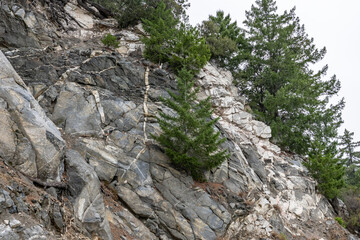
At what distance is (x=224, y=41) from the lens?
22.9 meters

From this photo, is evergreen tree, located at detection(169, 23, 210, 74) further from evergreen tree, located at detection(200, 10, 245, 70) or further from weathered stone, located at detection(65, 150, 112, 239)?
weathered stone, located at detection(65, 150, 112, 239)

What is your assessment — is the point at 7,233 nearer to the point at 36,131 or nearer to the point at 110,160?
the point at 36,131

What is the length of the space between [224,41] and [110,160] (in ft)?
55.1

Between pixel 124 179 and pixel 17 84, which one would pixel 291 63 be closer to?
pixel 124 179

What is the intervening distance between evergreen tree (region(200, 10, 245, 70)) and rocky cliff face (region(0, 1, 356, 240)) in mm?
4475

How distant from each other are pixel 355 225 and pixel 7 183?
61.9 ft

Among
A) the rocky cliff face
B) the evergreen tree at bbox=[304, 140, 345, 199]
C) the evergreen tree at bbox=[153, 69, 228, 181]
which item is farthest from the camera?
the evergreen tree at bbox=[304, 140, 345, 199]

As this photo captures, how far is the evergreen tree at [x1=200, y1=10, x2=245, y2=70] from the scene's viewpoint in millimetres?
22859

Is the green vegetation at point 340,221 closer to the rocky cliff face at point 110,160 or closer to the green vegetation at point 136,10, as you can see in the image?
the rocky cliff face at point 110,160

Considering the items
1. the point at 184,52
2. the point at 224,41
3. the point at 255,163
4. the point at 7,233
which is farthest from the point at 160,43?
the point at 7,233

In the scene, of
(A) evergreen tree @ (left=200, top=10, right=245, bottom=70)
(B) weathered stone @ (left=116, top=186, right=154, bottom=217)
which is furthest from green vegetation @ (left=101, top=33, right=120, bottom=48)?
(B) weathered stone @ (left=116, top=186, right=154, bottom=217)

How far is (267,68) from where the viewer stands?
21.9 m

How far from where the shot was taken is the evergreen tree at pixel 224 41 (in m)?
22.9

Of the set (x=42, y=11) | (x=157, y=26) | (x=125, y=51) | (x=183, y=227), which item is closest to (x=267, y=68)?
(x=157, y=26)
